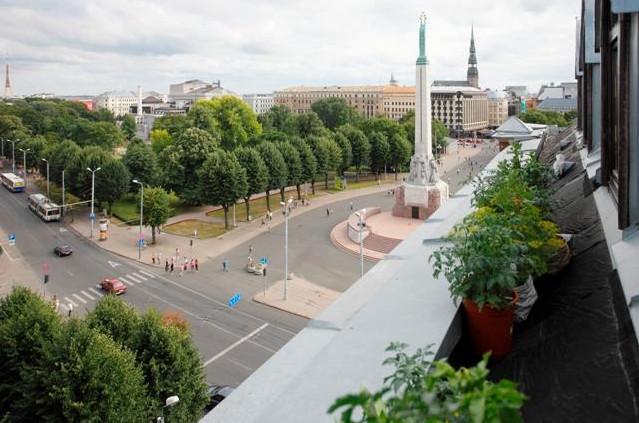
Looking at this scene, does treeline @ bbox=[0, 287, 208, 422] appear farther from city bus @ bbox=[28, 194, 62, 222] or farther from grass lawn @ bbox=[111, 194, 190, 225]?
city bus @ bbox=[28, 194, 62, 222]

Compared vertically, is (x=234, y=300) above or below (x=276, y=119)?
below

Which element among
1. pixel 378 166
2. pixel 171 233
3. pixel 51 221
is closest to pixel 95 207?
pixel 51 221

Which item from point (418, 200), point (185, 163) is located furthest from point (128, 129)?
point (418, 200)

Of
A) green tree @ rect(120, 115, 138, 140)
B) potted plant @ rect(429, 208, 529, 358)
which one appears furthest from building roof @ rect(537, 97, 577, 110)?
potted plant @ rect(429, 208, 529, 358)

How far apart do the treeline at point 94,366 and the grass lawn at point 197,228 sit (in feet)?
75.8

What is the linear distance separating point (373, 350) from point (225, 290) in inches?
930

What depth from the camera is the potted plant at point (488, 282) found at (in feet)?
13.2

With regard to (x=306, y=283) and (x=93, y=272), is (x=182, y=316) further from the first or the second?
(x=93, y=272)

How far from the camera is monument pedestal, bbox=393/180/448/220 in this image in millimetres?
42094

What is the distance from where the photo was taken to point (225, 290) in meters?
26.9

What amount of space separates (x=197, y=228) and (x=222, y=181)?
12.9 ft

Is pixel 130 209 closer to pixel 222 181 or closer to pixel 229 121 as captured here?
pixel 222 181

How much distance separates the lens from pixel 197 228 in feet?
131

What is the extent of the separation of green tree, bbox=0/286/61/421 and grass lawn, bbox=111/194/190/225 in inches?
1083
